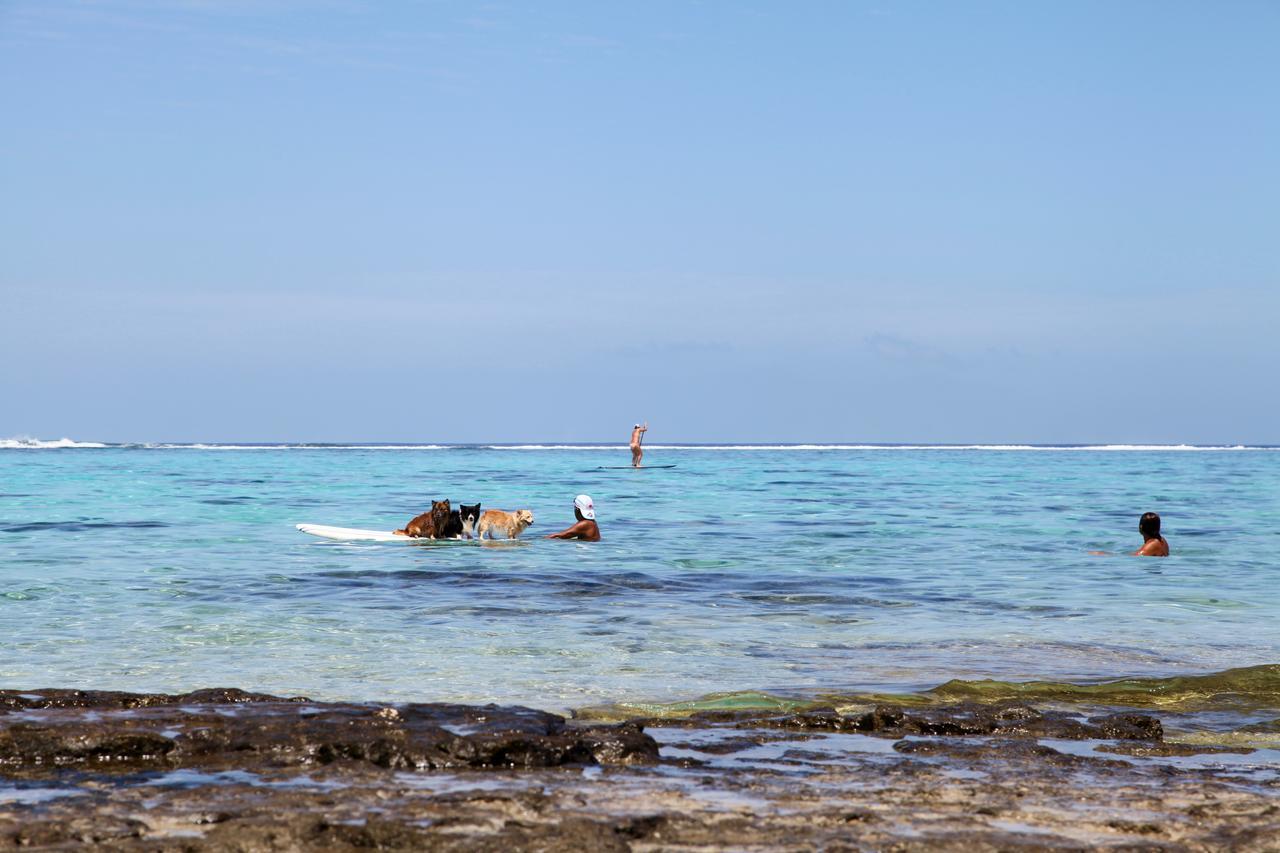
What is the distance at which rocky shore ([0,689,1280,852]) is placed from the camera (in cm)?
496

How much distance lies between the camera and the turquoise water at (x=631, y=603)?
1032 centimetres

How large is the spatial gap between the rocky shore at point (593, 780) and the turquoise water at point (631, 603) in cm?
206

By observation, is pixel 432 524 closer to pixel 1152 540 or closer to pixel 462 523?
pixel 462 523

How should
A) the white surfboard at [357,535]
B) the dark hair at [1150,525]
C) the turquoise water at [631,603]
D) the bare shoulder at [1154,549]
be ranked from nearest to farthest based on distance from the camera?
the turquoise water at [631,603], the dark hair at [1150,525], the bare shoulder at [1154,549], the white surfboard at [357,535]

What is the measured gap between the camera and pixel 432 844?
4.80 meters

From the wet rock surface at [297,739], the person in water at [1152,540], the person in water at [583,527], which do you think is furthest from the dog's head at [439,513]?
the wet rock surface at [297,739]

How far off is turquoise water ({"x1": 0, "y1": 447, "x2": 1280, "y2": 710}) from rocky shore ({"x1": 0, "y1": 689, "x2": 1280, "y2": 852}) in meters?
2.06

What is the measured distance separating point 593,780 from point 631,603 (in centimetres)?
895

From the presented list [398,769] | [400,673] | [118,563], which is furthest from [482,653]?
[118,563]

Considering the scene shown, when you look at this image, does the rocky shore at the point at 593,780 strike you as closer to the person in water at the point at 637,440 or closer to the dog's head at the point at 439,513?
the dog's head at the point at 439,513

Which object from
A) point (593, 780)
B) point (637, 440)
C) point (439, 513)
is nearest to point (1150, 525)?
point (439, 513)

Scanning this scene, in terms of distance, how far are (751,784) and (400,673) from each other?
4.77 meters

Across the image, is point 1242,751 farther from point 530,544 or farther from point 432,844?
point 530,544

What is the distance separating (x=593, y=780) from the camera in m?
6.04
